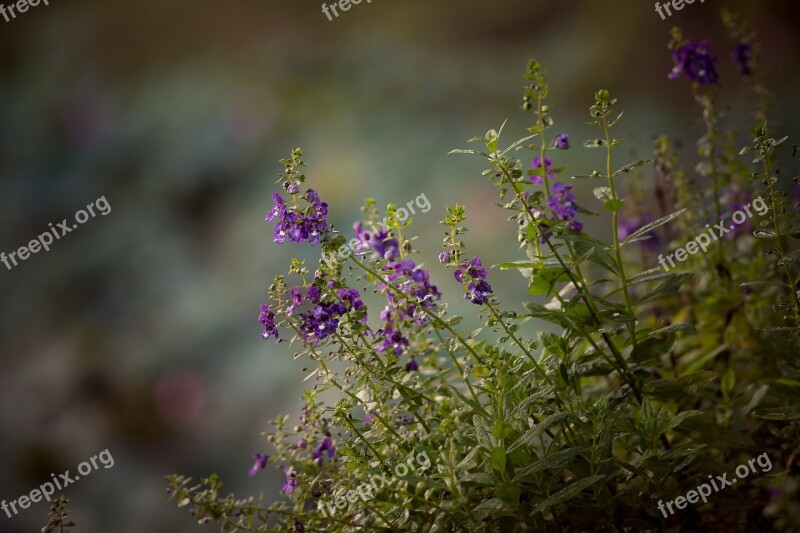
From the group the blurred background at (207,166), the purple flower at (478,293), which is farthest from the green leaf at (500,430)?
the blurred background at (207,166)

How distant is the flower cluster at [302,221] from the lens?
1.16 metres

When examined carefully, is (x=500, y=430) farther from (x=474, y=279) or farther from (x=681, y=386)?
(x=681, y=386)

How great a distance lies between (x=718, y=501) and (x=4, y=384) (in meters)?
2.54

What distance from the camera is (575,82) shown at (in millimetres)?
2727

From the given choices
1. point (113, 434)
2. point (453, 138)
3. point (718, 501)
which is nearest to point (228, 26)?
point (453, 138)

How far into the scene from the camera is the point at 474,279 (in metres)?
1.20

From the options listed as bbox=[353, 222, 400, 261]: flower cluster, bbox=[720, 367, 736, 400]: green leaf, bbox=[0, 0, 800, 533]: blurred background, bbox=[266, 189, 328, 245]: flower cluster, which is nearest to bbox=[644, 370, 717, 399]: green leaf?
bbox=[720, 367, 736, 400]: green leaf

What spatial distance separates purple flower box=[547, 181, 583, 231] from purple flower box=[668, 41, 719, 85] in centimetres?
57

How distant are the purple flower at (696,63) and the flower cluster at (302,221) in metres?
0.91

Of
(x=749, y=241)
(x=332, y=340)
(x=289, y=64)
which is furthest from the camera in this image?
(x=289, y=64)

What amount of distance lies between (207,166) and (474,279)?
1.97 m

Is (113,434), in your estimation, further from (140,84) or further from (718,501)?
(718,501)

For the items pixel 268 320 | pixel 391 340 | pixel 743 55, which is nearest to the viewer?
pixel 268 320

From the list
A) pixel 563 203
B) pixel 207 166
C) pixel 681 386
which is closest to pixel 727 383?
pixel 681 386
